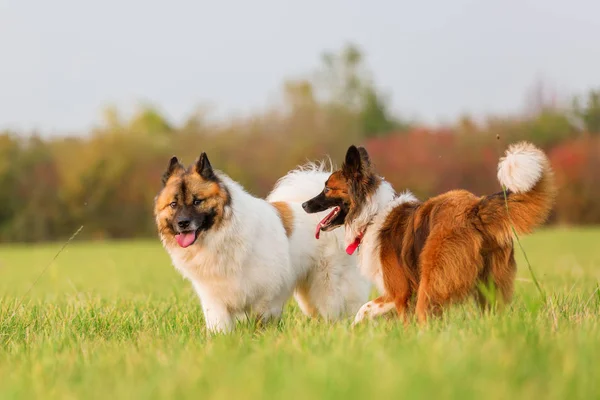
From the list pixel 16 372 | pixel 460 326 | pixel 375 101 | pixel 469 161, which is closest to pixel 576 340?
pixel 460 326

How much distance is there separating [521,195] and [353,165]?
58.7 inches

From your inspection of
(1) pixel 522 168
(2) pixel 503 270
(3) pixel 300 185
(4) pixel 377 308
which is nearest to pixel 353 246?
(4) pixel 377 308

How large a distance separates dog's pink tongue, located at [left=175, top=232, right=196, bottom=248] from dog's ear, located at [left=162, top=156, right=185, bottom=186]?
616 mm

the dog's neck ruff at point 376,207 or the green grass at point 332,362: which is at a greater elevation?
the dog's neck ruff at point 376,207

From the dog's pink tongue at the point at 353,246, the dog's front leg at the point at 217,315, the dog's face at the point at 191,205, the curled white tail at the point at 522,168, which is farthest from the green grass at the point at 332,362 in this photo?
the dog's pink tongue at the point at 353,246

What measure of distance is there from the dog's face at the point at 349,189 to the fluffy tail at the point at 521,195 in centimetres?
117

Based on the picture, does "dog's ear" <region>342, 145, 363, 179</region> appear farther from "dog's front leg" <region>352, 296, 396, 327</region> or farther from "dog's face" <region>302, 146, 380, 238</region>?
"dog's front leg" <region>352, 296, 396, 327</region>

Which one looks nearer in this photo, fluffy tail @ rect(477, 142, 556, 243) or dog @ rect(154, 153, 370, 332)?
fluffy tail @ rect(477, 142, 556, 243)

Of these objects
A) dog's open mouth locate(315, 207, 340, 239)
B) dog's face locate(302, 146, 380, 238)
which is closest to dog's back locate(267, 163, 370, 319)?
dog's open mouth locate(315, 207, 340, 239)

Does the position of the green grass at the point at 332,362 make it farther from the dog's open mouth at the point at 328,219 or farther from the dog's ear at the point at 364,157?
the dog's ear at the point at 364,157

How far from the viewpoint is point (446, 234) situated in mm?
5074

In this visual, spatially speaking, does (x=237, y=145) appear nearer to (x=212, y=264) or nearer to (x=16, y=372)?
(x=212, y=264)

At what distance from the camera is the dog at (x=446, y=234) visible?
16.2 feet

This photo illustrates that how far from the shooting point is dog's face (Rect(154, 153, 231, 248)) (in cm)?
595
